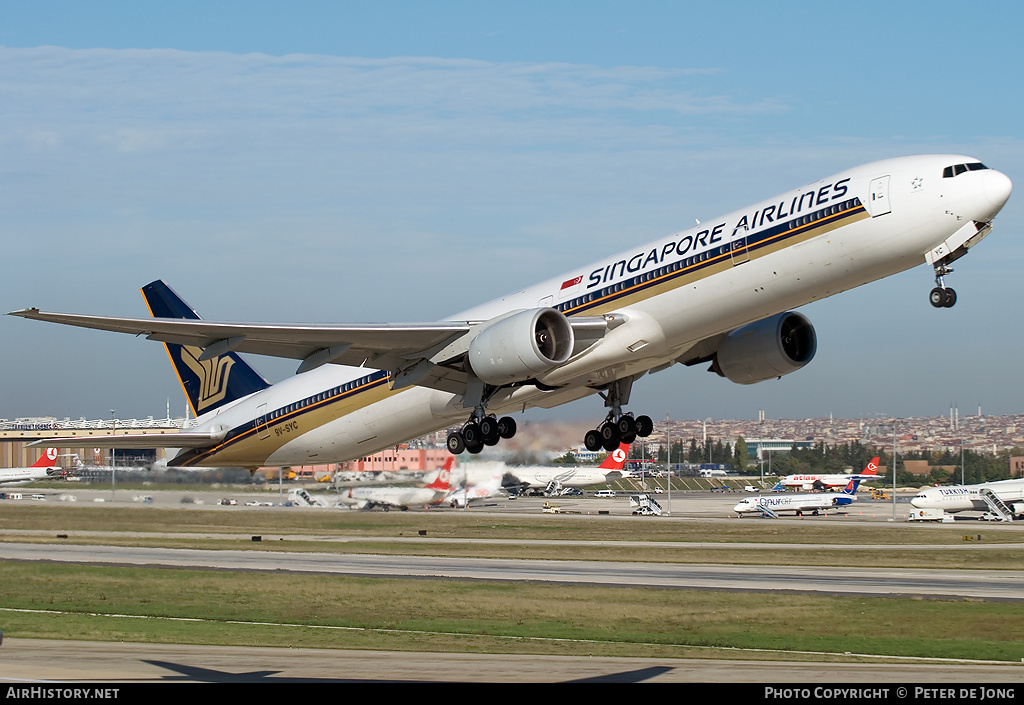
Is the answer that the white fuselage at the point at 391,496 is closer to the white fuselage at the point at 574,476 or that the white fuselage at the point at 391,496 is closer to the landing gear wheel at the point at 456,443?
the white fuselage at the point at 574,476

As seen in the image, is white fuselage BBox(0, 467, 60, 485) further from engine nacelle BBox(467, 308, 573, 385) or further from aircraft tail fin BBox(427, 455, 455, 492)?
engine nacelle BBox(467, 308, 573, 385)

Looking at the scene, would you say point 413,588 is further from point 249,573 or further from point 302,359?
point 302,359

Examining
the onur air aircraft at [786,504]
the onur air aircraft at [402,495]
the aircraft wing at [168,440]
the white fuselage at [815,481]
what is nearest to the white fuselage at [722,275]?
the aircraft wing at [168,440]

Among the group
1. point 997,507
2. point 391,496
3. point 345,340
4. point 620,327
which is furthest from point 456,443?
point 997,507

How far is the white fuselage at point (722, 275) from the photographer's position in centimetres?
2539

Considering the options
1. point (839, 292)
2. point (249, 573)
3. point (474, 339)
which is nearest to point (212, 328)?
point (474, 339)

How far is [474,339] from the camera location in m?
30.2

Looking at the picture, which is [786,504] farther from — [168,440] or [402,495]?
[168,440]

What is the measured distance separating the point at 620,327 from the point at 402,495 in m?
55.8

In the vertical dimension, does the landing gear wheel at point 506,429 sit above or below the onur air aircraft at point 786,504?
above

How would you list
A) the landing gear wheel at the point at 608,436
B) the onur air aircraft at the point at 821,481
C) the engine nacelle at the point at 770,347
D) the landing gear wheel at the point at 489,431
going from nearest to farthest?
the landing gear wheel at the point at 489,431
the engine nacelle at the point at 770,347
the landing gear wheel at the point at 608,436
the onur air aircraft at the point at 821,481

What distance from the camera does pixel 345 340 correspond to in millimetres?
30766

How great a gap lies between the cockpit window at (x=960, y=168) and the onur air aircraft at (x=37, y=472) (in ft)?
254

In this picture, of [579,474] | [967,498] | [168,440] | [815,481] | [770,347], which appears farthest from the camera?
[815,481]
